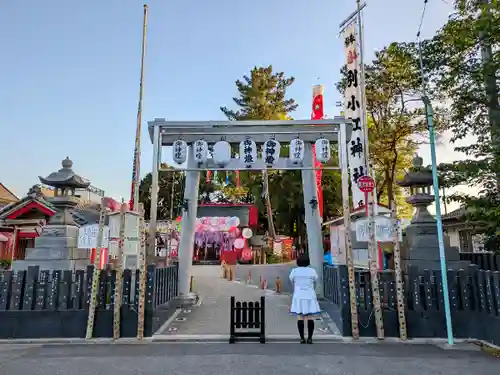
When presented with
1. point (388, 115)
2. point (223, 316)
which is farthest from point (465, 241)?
point (223, 316)

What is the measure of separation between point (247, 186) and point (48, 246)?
24500mm

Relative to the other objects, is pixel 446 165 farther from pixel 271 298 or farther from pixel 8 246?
pixel 8 246

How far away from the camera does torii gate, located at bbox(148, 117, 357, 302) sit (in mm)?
9484

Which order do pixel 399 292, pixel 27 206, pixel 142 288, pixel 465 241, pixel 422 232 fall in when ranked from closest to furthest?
1. pixel 399 292
2. pixel 142 288
3. pixel 422 232
4. pixel 27 206
5. pixel 465 241

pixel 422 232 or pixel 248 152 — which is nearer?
pixel 422 232

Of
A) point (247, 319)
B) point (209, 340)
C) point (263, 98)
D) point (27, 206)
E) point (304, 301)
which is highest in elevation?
point (263, 98)

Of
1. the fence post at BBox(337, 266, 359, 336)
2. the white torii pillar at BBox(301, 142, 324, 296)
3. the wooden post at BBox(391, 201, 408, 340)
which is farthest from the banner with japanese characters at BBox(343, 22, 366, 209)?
the fence post at BBox(337, 266, 359, 336)

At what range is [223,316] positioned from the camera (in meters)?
9.12

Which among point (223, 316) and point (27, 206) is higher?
point (27, 206)

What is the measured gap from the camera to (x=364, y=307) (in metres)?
7.03

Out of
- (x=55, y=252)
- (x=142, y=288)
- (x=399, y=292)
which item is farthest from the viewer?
(x=55, y=252)

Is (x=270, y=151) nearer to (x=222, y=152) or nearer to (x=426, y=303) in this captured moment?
(x=222, y=152)

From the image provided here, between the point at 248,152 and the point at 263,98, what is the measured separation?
2220 cm

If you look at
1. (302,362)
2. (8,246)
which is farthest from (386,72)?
(8,246)
